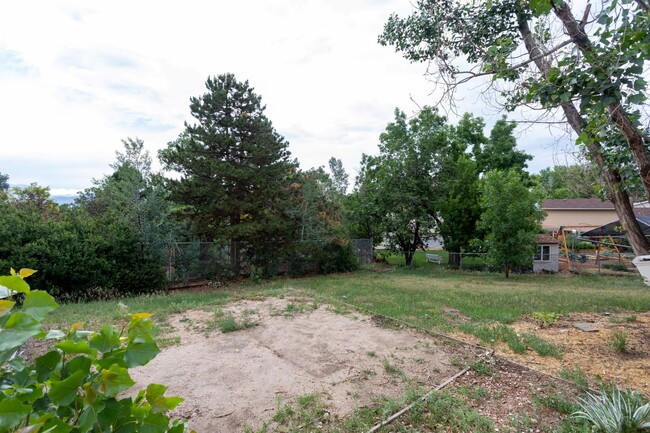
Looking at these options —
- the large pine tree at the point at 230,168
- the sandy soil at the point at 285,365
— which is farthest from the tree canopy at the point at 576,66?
the large pine tree at the point at 230,168

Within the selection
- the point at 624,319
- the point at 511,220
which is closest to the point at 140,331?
the point at 624,319

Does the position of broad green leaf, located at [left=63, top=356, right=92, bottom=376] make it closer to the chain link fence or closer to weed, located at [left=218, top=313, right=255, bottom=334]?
weed, located at [left=218, top=313, right=255, bottom=334]

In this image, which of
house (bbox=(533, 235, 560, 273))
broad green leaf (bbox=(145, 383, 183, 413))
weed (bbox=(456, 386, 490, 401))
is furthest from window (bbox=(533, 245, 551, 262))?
broad green leaf (bbox=(145, 383, 183, 413))

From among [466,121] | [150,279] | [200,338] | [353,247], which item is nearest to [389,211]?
[353,247]

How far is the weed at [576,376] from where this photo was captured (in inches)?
122

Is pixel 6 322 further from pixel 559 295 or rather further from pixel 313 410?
pixel 559 295

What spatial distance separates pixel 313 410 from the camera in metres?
2.74

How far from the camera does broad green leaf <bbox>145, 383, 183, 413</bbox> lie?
0.79 m

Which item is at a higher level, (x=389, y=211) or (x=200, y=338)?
(x=389, y=211)

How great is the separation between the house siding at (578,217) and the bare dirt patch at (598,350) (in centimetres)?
2431

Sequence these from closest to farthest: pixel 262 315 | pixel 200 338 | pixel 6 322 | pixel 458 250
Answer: pixel 6 322 → pixel 200 338 → pixel 262 315 → pixel 458 250

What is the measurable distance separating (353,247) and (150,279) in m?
8.26

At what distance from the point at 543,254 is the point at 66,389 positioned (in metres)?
18.3

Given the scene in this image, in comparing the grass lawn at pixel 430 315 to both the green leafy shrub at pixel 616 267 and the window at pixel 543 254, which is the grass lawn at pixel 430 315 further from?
the green leafy shrub at pixel 616 267
